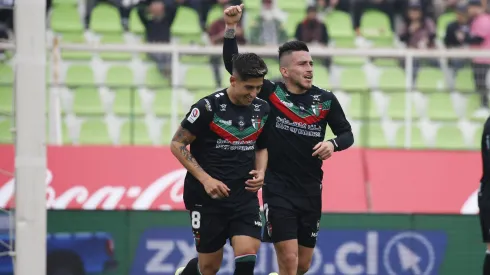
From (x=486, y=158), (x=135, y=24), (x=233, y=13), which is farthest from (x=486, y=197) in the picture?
(x=135, y=24)

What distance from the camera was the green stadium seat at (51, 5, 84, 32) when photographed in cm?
1642

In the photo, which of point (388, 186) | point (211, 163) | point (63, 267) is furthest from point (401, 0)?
point (211, 163)

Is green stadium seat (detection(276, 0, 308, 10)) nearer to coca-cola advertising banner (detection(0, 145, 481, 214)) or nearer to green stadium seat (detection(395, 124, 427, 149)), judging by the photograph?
green stadium seat (detection(395, 124, 427, 149))

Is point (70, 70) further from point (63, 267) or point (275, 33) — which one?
point (63, 267)

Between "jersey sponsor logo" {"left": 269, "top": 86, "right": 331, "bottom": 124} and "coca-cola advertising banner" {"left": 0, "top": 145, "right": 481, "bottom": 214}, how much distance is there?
445 centimetres

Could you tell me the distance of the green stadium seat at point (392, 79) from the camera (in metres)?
15.7

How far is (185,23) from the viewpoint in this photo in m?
16.5

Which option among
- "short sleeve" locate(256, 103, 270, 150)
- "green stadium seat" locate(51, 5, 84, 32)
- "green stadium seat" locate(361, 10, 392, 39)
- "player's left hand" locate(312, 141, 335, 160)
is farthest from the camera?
"green stadium seat" locate(361, 10, 392, 39)

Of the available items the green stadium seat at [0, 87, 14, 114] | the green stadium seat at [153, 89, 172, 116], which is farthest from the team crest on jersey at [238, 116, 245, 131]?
the green stadium seat at [153, 89, 172, 116]

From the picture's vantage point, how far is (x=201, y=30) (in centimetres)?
1658

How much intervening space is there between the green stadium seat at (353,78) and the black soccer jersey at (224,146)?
750 centimetres

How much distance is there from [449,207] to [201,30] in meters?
5.08

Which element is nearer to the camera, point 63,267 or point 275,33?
point 63,267

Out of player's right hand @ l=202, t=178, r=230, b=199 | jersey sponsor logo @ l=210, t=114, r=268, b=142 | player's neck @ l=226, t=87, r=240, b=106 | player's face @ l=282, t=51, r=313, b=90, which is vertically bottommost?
player's right hand @ l=202, t=178, r=230, b=199
